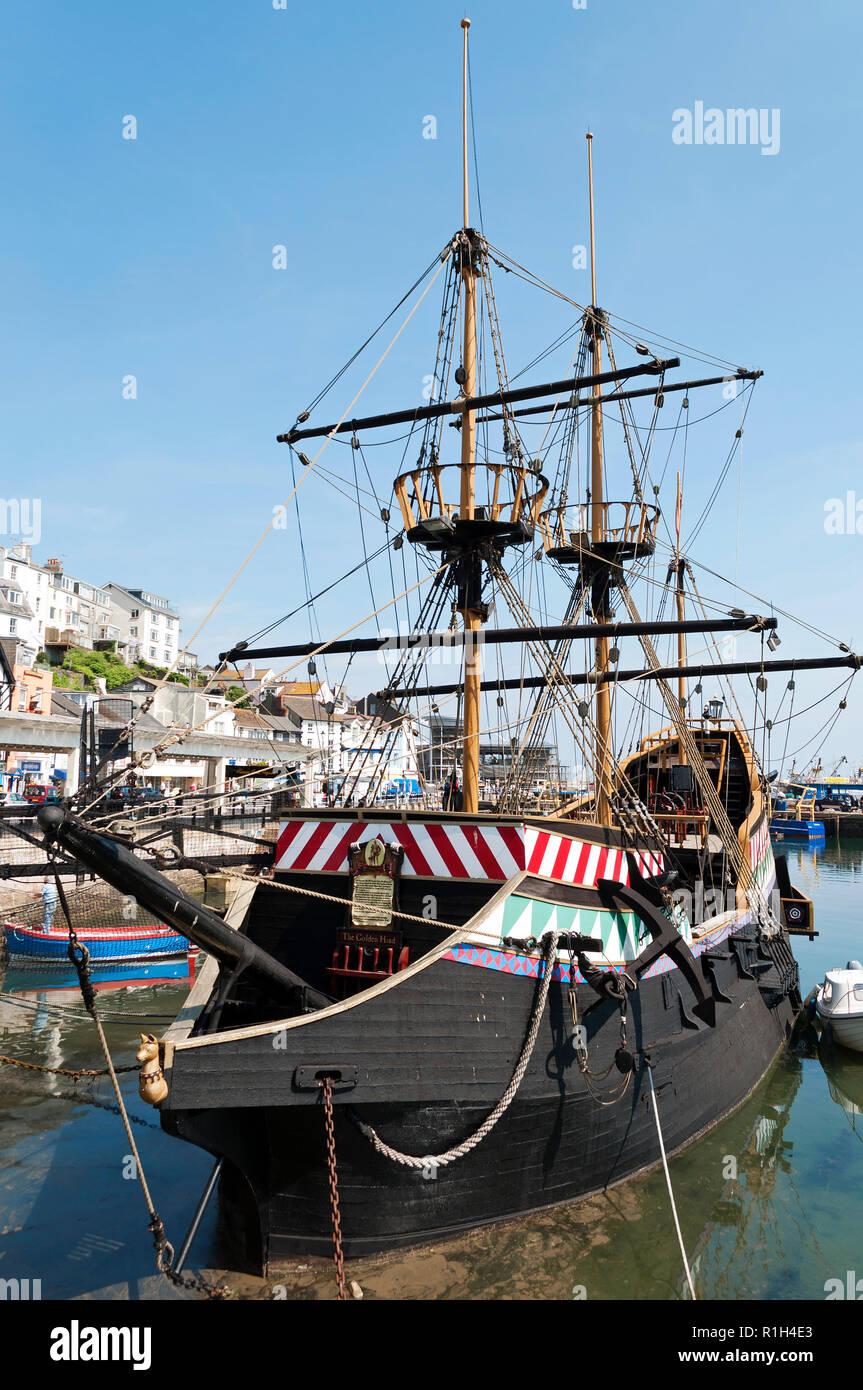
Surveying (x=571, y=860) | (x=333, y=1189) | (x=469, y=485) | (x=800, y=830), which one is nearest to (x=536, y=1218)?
(x=333, y=1189)

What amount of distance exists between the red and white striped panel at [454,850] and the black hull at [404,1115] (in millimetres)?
1038

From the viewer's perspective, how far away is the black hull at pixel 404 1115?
5797 mm

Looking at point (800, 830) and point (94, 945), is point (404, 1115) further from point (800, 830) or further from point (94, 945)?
point (800, 830)

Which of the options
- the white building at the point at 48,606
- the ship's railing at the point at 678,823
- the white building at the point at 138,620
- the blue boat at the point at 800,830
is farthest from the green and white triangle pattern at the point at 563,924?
the white building at the point at 138,620

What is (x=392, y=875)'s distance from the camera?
753 centimetres

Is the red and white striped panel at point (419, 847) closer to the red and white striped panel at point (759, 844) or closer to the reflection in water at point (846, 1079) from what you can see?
the red and white striped panel at point (759, 844)

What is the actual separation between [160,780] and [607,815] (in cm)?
3169

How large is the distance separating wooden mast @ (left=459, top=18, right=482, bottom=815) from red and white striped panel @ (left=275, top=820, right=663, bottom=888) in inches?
89.5

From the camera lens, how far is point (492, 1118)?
6531 millimetres

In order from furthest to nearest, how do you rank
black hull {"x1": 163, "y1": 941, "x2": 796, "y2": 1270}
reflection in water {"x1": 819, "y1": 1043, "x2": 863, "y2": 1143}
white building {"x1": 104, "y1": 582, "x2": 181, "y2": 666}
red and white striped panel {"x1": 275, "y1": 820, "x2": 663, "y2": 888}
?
1. white building {"x1": 104, "y1": 582, "x2": 181, "y2": 666}
2. reflection in water {"x1": 819, "y1": 1043, "x2": 863, "y2": 1143}
3. red and white striped panel {"x1": 275, "y1": 820, "x2": 663, "y2": 888}
4. black hull {"x1": 163, "y1": 941, "x2": 796, "y2": 1270}

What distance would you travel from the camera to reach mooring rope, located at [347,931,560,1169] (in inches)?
242

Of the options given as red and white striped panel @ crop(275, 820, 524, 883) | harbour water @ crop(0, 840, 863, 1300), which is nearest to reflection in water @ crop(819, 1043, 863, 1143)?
harbour water @ crop(0, 840, 863, 1300)

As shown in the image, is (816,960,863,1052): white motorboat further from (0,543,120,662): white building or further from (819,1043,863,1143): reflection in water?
(0,543,120,662): white building

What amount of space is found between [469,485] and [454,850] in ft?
19.6
